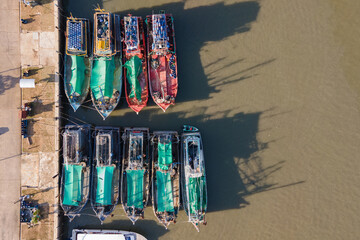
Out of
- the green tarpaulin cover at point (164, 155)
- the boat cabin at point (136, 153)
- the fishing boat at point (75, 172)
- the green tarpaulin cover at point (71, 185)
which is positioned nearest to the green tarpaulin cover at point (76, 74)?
the fishing boat at point (75, 172)

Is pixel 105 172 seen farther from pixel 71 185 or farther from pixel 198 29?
pixel 198 29

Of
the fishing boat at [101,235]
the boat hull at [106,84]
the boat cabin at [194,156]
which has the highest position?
the boat hull at [106,84]

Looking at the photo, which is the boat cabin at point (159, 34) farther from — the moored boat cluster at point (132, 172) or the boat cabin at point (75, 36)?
the moored boat cluster at point (132, 172)

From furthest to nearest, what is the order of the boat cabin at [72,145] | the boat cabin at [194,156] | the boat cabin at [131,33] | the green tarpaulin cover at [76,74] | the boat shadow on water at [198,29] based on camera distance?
the boat shadow on water at [198,29] → the green tarpaulin cover at [76,74] → the boat cabin at [131,33] → the boat cabin at [194,156] → the boat cabin at [72,145]

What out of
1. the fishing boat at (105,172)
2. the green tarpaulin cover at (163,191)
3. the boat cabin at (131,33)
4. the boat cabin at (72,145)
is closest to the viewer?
the boat cabin at (72,145)

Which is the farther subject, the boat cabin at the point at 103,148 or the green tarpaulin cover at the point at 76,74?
the green tarpaulin cover at the point at 76,74

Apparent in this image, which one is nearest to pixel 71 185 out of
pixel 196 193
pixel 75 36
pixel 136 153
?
pixel 136 153

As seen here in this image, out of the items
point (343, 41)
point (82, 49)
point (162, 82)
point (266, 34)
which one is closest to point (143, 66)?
point (162, 82)
